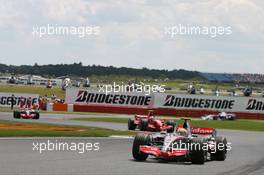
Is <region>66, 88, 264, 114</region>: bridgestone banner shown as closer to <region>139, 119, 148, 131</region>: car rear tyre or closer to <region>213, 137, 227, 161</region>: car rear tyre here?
<region>139, 119, 148, 131</region>: car rear tyre

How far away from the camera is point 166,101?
5622 centimetres

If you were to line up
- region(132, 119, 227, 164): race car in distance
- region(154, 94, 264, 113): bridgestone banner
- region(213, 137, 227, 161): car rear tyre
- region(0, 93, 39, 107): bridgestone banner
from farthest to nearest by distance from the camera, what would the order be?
1. region(0, 93, 39, 107): bridgestone banner
2. region(154, 94, 264, 113): bridgestone banner
3. region(213, 137, 227, 161): car rear tyre
4. region(132, 119, 227, 164): race car in distance

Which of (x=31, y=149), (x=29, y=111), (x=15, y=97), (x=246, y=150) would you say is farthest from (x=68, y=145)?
(x=15, y=97)

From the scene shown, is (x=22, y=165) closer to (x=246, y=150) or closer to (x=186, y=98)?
(x=246, y=150)

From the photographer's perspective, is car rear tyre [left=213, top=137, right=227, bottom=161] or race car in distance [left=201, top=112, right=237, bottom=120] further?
race car in distance [left=201, top=112, right=237, bottom=120]

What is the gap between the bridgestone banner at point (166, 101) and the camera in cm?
5566

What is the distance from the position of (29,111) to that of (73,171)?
2969 centimetres

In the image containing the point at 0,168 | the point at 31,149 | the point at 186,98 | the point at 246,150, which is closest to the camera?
the point at 0,168

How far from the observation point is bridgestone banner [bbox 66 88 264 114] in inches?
2191

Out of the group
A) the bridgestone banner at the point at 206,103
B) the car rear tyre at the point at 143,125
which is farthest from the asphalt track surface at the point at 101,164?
the bridgestone banner at the point at 206,103

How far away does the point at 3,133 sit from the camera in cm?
2545

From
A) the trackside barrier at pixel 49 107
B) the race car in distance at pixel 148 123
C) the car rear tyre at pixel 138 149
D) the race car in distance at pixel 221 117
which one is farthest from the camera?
the trackside barrier at pixel 49 107

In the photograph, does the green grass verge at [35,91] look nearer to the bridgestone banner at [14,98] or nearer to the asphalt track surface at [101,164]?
the bridgestone banner at [14,98]

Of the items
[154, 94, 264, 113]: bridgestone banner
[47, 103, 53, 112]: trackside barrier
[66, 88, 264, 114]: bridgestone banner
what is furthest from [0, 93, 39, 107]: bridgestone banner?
[154, 94, 264, 113]: bridgestone banner
